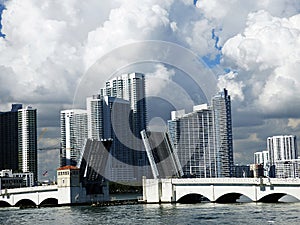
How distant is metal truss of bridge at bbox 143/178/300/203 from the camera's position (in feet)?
174

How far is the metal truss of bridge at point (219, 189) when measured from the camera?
53.2 meters

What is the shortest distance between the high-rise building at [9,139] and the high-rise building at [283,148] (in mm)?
63085

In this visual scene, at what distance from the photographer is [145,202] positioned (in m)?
65.4

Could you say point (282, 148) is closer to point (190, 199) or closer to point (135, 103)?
point (135, 103)

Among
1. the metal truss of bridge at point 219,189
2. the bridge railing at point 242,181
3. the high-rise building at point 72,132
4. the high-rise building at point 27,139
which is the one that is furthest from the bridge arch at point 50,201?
the high-rise building at point 27,139

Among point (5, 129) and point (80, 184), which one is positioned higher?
point (5, 129)

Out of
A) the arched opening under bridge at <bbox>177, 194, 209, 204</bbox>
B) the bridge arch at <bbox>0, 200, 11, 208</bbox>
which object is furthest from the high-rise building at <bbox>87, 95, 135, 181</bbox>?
the arched opening under bridge at <bbox>177, 194, 209, 204</bbox>

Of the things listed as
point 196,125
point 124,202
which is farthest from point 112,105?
point 124,202

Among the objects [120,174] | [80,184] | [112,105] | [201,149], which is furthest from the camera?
[120,174]

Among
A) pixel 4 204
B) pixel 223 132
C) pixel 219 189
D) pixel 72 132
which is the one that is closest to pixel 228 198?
pixel 219 189

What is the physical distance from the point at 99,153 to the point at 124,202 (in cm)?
1121

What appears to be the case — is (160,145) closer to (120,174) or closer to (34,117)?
(120,174)

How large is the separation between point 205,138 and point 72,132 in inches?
1301

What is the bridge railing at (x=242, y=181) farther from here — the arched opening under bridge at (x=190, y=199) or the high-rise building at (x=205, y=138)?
the high-rise building at (x=205, y=138)
